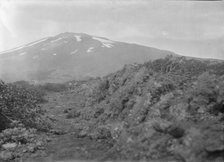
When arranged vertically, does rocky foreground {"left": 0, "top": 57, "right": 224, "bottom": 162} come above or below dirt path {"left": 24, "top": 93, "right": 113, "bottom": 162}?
above

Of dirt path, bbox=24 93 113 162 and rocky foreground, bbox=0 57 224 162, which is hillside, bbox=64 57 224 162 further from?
dirt path, bbox=24 93 113 162

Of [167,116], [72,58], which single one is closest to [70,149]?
[167,116]

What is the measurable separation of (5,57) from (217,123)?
4942 inches

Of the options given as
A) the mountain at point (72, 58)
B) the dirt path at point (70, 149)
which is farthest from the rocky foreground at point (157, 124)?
the mountain at point (72, 58)

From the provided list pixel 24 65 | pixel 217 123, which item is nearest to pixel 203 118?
pixel 217 123

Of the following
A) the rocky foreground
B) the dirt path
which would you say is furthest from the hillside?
the dirt path

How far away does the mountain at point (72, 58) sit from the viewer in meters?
99.9

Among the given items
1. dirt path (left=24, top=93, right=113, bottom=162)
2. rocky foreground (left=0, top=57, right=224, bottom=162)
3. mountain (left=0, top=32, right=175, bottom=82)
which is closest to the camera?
rocky foreground (left=0, top=57, right=224, bottom=162)

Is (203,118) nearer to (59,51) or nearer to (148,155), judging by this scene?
(148,155)

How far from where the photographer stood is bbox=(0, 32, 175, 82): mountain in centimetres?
9994

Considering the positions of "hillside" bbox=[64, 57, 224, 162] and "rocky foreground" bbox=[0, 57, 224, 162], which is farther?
"rocky foreground" bbox=[0, 57, 224, 162]

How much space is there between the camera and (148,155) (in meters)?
12.0

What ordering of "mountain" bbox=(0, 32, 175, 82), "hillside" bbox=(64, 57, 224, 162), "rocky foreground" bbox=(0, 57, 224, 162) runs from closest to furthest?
"hillside" bbox=(64, 57, 224, 162), "rocky foreground" bbox=(0, 57, 224, 162), "mountain" bbox=(0, 32, 175, 82)

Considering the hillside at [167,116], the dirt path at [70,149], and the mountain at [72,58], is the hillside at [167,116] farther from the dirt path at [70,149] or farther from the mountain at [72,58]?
the mountain at [72,58]
